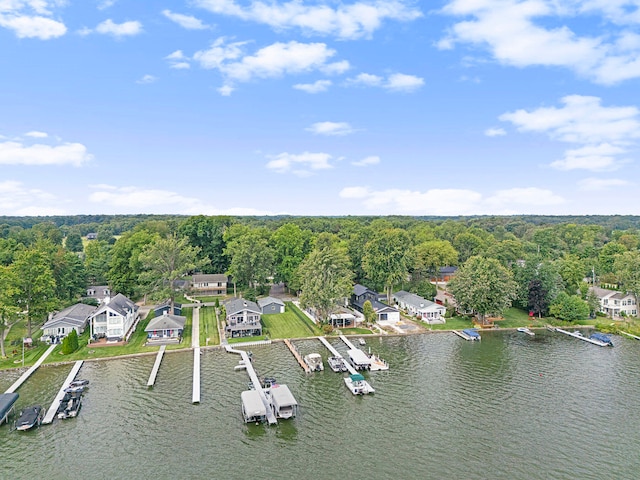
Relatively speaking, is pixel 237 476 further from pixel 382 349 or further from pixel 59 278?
pixel 59 278

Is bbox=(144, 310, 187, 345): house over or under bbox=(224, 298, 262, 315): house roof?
under

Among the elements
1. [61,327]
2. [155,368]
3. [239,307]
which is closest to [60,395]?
[155,368]

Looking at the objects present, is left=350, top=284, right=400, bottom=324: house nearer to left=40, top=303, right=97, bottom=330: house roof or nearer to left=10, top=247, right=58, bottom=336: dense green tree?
left=40, top=303, right=97, bottom=330: house roof

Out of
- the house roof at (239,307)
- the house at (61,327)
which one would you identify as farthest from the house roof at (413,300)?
the house at (61,327)

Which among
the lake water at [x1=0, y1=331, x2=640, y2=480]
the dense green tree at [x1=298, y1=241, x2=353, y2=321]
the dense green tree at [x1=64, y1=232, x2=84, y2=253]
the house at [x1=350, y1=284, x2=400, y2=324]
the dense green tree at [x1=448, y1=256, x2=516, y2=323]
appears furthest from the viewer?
the dense green tree at [x1=64, y1=232, x2=84, y2=253]

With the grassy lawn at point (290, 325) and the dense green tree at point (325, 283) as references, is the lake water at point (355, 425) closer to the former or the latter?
the grassy lawn at point (290, 325)

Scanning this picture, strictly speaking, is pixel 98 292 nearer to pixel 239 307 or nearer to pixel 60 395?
pixel 239 307

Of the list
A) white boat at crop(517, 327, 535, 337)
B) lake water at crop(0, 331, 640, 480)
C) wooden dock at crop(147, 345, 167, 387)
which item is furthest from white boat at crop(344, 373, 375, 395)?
white boat at crop(517, 327, 535, 337)
